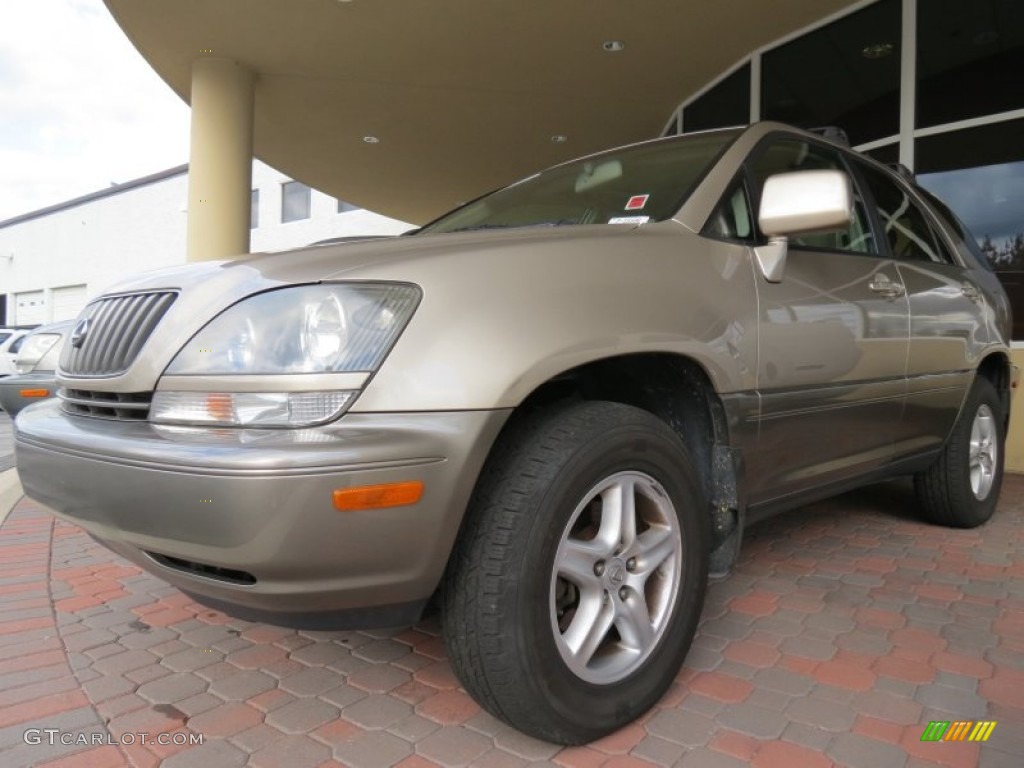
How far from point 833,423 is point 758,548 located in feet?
3.46

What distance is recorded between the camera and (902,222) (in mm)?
3371

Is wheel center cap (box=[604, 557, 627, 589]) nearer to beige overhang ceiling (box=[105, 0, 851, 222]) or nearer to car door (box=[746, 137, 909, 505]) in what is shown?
car door (box=[746, 137, 909, 505])

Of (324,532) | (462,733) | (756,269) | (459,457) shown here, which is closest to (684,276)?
(756,269)

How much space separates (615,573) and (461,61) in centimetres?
699

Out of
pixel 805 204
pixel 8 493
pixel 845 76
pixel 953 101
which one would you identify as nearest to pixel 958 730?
pixel 805 204

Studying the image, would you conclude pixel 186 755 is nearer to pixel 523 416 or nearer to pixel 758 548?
pixel 523 416

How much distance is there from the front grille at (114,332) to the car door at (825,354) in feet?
5.67

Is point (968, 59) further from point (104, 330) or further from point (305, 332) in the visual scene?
point (104, 330)

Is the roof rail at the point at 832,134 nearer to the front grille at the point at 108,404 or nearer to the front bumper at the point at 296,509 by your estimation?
the front bumper at the point at 296,509

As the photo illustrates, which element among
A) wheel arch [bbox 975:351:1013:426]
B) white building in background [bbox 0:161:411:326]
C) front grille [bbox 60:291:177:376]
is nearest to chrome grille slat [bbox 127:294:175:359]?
front grille [bbox 60:291:177:376]

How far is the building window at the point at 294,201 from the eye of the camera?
21734mm

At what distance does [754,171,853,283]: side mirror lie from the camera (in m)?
2.10

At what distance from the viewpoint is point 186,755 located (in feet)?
5.77

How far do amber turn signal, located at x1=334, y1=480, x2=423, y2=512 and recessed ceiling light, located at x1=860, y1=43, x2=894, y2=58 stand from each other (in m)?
6.67
